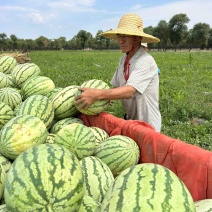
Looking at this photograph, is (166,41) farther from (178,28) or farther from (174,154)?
(174,154)

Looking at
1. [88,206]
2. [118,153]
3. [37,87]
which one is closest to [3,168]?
[88,206]

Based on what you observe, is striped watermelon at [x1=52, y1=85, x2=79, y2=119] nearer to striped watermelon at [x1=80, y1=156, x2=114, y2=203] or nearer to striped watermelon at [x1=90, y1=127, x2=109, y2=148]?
striped watermelon at [x1=90, y1=127, x2=109, y2=148]

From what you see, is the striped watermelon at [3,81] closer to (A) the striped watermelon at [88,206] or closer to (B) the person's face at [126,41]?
(B) the person's face at [126,41]

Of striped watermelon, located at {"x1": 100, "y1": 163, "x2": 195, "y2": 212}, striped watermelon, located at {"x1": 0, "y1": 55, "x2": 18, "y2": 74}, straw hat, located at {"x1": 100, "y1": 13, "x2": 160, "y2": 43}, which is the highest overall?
straw hat, located at {"x1": 100, "y1": 13, "x2": 160, "y2": 43}

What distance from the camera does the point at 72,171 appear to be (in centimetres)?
169

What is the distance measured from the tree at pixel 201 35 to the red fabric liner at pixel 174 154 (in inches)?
3411

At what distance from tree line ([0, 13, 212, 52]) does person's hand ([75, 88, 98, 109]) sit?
82.5m

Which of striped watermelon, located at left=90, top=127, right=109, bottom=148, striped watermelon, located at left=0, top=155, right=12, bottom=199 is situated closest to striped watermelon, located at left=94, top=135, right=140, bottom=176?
striped watermelon, located at left=90, top=127, right=109, bottom=148

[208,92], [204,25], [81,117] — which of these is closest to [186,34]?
[204,25]

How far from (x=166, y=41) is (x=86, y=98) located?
9032 cm

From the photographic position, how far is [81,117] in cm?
357

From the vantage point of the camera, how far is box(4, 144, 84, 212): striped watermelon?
1560 millimetres

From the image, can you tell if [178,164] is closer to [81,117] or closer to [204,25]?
[81,117]

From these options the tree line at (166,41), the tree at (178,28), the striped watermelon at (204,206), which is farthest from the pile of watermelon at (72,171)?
the tree at (178,28)
